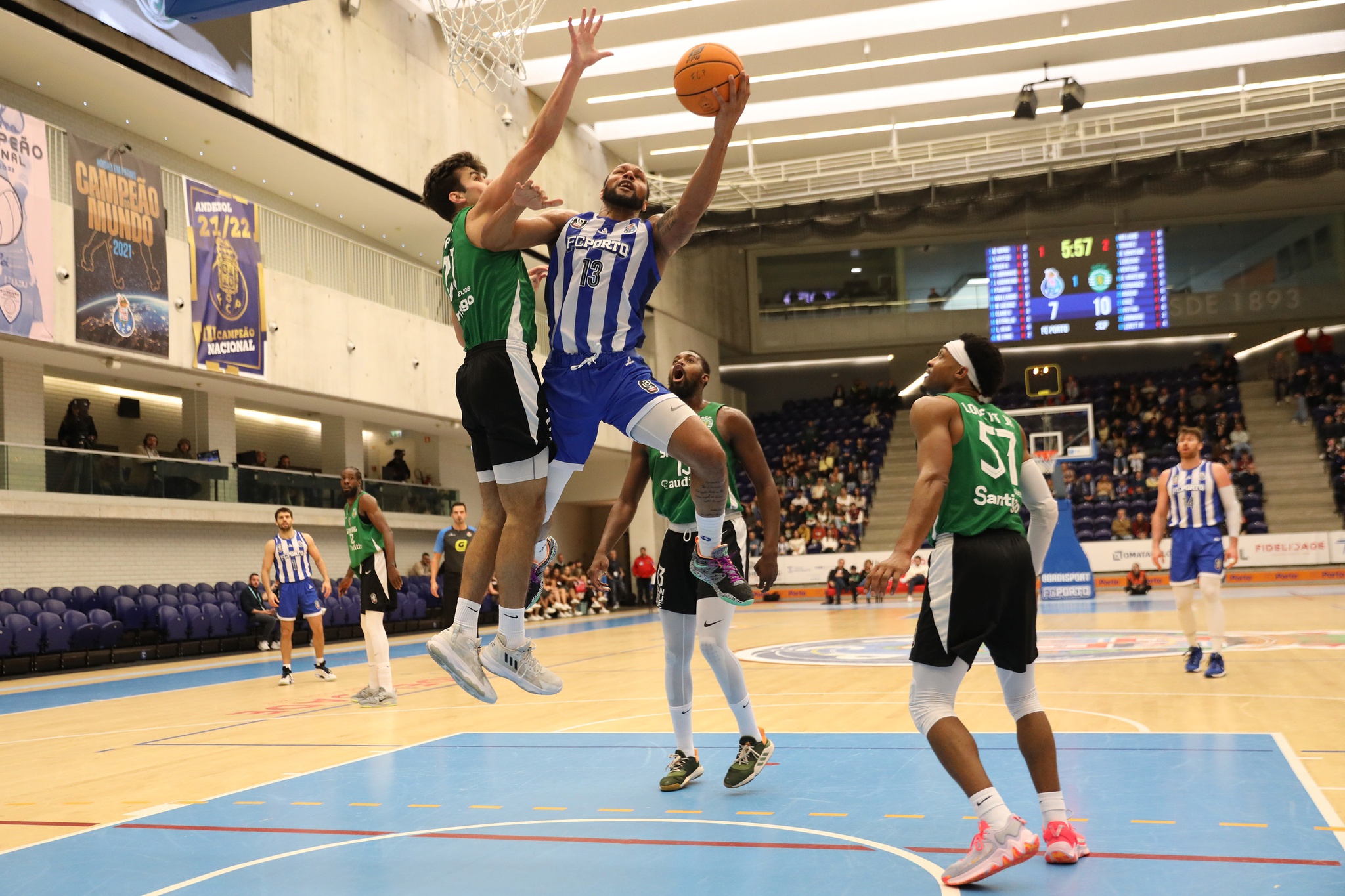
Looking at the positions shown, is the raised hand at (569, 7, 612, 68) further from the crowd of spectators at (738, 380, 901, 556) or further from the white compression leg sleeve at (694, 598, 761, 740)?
the crowd of spectators at (738, 380, 901, 556)

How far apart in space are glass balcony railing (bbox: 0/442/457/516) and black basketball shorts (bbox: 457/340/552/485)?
11.9 m

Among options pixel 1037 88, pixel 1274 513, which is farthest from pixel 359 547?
pixel 1274 513

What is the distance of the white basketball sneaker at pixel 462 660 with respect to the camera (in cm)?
403

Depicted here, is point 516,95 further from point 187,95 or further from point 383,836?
point 383,836

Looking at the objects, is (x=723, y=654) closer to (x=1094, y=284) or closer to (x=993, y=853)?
(x=993, y=853)

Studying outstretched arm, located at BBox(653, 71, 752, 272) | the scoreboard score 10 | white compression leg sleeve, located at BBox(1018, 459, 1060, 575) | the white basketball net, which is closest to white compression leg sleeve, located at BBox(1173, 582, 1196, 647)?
white compression leg sleeve, located at BBox(1018, 459, 1060, 575)

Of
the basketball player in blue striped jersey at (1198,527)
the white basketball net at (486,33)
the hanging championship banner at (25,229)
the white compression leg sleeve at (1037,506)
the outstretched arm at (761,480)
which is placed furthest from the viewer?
the hanging championship banner at (25,229)

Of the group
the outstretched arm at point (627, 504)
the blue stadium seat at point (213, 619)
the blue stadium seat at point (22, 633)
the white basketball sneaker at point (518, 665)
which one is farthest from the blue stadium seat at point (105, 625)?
the white basketball sneaker at point (518, 665)

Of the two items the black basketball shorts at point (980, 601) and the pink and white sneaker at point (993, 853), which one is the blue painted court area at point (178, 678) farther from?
the pink and white sneaker at point (993, 853)

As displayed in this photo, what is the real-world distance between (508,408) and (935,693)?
75.9 inches

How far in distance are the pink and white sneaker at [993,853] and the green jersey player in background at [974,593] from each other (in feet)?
0.30

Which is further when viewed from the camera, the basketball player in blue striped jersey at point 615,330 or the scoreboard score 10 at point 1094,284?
the scoreboard score 10 at point 1094,284

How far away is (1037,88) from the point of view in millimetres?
23844

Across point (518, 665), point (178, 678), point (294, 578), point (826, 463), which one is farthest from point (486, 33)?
point (826, 463)
